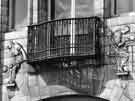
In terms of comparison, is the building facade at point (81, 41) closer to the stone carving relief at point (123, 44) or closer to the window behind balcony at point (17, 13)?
the stone carving relief at point (123, 44)

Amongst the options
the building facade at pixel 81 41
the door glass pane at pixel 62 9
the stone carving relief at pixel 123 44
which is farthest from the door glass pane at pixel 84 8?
the stone carving relief at pixel 123 44

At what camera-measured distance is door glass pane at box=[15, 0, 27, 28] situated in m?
18.6

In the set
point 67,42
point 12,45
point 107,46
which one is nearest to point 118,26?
point 107,46

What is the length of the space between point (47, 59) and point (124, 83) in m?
2.71

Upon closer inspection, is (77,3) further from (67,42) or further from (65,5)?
(67,42)

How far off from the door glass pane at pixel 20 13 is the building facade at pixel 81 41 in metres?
0.64

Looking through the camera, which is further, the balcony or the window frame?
the window frame

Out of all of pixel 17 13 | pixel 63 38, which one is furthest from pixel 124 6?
pixel 17 13

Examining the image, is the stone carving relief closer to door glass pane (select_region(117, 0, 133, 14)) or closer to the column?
door glass pane (select_region(117, 0, 133, 14))

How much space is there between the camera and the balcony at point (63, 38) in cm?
1631

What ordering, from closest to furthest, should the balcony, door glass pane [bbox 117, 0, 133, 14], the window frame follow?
the balcony, door glass pane [bbox 117, 0, 133, 14], the window frame

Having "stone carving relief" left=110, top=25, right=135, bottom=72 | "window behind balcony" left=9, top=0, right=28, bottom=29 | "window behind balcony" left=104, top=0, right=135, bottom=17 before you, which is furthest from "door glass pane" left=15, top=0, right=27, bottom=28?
"stone carving relief" left=110, top=25, right=135, bottom=72

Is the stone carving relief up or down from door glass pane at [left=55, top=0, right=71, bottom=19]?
down

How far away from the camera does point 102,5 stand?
16.6m
